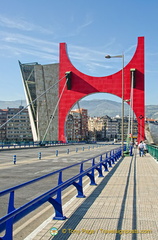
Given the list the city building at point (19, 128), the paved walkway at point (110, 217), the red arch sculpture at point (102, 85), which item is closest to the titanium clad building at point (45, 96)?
the red arch sculpture at point (102, 85)

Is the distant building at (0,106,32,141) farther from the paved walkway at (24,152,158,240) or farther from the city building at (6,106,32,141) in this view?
the paved walkway at (24,152,158,240)

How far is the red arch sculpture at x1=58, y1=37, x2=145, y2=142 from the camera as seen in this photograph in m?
67.8

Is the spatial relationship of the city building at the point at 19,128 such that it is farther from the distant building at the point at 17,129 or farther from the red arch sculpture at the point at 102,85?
the red arch sculpture at the point at 102,85

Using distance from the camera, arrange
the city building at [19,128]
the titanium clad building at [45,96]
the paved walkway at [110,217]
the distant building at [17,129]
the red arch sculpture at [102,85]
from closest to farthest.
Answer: the paved walkway at [110,217] → the red arch sculpture at [102,85] → the titanium clad building at [45,96] → the distant building at [17,129] → the city building at [19,128]

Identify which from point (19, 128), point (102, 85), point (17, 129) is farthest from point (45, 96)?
point (19, 128)

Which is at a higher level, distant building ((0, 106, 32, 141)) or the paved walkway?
distant building ((0, 106, 32, 141))

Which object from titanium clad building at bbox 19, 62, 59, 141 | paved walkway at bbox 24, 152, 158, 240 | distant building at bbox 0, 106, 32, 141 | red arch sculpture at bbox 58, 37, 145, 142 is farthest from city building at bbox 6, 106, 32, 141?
paved walkway at bbox 24, 152, 158, 240

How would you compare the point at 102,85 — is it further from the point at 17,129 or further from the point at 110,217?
the point at 17,129

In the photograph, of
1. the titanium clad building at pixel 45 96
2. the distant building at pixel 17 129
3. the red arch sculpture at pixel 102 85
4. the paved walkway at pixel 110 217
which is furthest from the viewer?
the distant building at pixel 17 129

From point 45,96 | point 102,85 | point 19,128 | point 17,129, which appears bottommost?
point 17,129

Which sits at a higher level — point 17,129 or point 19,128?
point 19,128

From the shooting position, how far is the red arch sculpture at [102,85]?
67812 millimetres

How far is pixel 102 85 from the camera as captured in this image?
71188 mm

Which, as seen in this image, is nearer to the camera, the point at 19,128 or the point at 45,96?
the point at 45,96
